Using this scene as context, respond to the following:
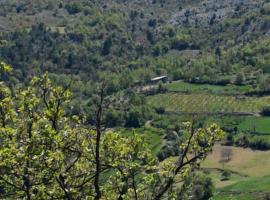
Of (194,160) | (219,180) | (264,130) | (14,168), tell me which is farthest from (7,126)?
(264,130)

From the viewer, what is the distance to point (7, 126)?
75.8ft

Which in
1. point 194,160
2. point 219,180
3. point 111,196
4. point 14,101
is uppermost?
point 14,101

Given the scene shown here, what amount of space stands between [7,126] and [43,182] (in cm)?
291

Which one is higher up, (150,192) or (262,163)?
(150,192)

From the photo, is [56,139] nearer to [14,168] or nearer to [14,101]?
[14,168]

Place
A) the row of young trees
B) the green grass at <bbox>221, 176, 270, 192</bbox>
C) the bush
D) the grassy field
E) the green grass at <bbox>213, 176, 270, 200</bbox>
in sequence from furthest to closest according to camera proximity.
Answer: the bush → the green grass at <bbox>221, 176, 270, 192</bbox> → the grassy field → the green grass at <bbox>213, 176, 270, 200</bbox> → the row of young trees

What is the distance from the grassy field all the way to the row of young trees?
109884 mm

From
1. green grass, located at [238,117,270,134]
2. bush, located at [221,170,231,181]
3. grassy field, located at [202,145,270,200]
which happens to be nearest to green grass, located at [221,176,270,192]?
grassy field, located at [202,145,270,200]

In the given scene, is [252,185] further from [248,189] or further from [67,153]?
[67,153]

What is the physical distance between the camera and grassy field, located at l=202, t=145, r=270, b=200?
5620 inches

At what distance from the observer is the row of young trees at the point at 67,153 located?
2109 cm

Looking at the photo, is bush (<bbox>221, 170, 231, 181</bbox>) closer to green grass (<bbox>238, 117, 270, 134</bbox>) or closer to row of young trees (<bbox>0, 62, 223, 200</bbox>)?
green grass (<bbox>238, 117, 270, 134</bbox>)

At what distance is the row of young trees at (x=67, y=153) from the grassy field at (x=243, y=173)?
10988 centimetres

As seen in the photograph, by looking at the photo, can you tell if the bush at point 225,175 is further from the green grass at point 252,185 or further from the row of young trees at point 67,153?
the row of young trees at point 67,153
